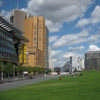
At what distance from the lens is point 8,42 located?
352 ft

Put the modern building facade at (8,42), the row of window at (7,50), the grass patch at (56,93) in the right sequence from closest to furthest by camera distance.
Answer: the grass patch at (56,93) < the modern building facade at (8,42) < the row of window at (7,50)

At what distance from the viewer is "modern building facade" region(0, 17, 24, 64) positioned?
96.4 metres

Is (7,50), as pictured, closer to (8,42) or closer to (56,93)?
(8,42)

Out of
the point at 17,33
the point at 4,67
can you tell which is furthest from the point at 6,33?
the point at 4,67

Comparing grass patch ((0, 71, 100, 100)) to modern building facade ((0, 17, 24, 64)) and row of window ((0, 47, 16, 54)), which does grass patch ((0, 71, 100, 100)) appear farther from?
row of window ((0, 47, 16, 54))

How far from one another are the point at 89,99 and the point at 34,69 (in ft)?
439

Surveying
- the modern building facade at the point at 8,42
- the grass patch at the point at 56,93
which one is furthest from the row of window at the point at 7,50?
the grass patch at the point at 56,93

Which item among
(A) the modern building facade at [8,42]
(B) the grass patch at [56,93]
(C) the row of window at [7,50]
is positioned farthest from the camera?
(C) the row of window at [7,50]

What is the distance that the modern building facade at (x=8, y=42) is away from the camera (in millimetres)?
96375

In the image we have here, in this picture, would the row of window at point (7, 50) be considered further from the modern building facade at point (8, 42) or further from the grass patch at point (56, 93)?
the grass patch at point (56, 93)

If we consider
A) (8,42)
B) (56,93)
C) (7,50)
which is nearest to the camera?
(56,93)

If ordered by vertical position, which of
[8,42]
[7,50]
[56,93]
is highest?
[8,42]

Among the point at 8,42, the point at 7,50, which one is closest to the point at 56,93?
the point at 7,50

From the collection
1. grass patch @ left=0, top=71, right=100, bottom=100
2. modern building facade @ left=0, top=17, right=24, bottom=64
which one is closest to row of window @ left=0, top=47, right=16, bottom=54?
modern building facade @ left=0, top=17, right=24, bottom=64
